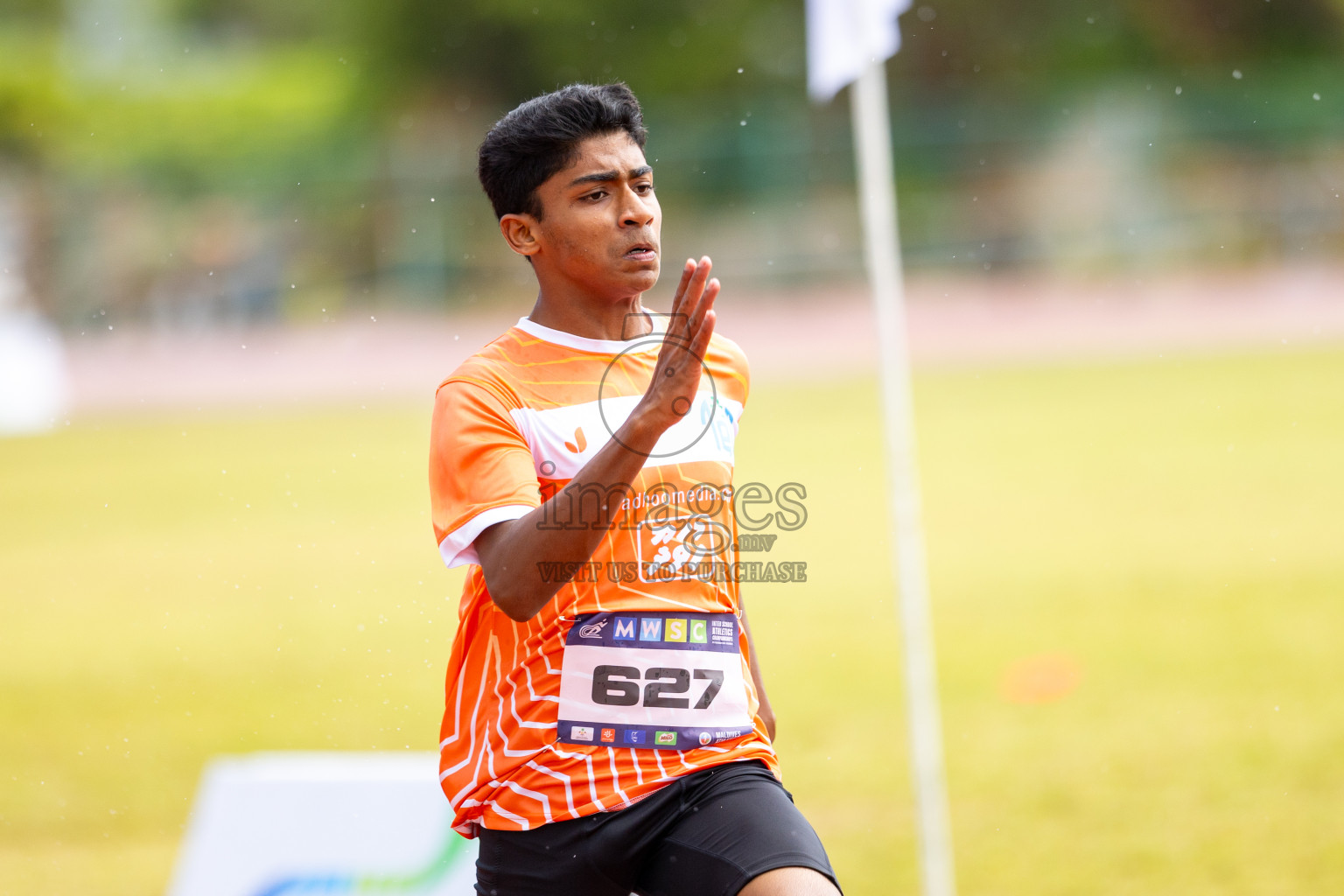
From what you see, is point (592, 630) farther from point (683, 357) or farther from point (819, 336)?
point (819, 336)

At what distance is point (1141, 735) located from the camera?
604 centimetres

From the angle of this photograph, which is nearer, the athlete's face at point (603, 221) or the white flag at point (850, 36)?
the athlete's face at point (603, 221)

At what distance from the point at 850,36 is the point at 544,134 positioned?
190 centimetres

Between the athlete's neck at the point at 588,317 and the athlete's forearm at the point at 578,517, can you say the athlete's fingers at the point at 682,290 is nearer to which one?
the athlete's forearm at the point at 578,517

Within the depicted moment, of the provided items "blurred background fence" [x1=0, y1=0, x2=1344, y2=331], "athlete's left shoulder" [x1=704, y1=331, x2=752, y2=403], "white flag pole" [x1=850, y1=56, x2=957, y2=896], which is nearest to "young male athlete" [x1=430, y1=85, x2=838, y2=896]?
"athlete's left shoulder" [x1=704, y1=331, x2=752, y2=403]

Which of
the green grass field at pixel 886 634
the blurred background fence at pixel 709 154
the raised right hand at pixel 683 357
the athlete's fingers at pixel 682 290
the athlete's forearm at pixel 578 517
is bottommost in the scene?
the green grass field at pixel 886 634

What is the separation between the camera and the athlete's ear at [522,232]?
2.56m

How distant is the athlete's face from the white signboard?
156cm

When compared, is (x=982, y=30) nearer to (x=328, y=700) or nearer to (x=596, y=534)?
(x=328, y=700)

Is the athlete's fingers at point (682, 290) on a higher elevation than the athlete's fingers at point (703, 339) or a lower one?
higher

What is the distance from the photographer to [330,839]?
3498 millimetres

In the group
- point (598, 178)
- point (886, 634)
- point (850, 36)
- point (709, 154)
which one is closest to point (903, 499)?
point (850, 36)

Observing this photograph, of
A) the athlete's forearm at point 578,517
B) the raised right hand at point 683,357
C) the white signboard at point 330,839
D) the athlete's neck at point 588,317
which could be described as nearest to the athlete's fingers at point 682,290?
the raised right hand at point 683,357

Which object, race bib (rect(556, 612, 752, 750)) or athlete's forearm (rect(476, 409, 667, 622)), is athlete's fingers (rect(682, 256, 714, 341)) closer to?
athlete's forearm (rect(476, 409, 667, 622))
